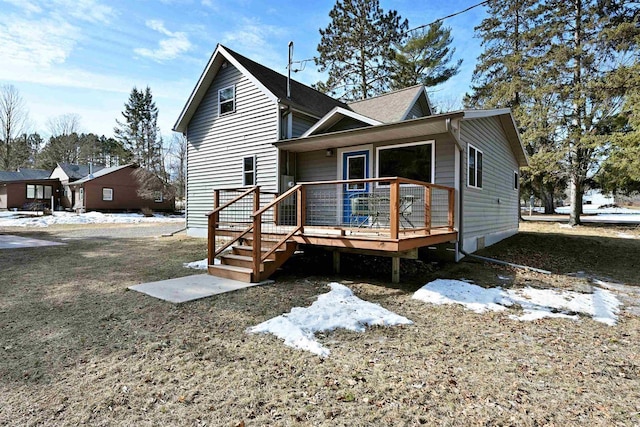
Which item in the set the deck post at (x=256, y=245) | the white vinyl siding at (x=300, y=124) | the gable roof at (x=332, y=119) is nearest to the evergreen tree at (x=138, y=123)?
the white vinyl siding at (x=300, y=124)

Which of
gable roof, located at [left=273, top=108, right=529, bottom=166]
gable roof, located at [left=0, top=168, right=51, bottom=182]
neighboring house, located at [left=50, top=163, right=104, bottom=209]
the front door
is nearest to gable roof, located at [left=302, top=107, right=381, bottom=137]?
gable roof, located at [left=273, top=108, right=529, bottom=166]

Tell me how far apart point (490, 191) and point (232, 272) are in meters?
8.09

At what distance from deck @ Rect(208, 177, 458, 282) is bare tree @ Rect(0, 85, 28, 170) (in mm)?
42686

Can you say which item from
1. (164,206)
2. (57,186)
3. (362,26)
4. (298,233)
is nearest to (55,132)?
(57,186)

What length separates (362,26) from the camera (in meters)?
22.0

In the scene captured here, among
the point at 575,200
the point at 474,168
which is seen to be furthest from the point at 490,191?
the point at 575,200

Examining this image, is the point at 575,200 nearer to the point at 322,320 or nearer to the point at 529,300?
the point at 529,300

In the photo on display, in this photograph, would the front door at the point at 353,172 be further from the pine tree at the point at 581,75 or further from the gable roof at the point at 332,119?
the pine tree at the point at 581,75

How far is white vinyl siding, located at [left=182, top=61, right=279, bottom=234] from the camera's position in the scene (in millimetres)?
10367

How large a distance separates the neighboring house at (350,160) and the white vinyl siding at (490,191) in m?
0.03

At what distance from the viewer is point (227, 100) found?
11.6 metres

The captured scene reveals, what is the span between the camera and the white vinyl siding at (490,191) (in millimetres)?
8344

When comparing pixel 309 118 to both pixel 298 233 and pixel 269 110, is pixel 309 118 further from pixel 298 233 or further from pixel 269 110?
pixel 298 233

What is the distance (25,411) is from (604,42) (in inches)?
869
